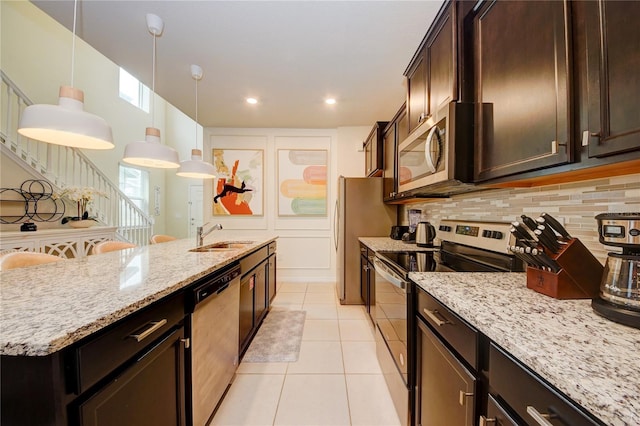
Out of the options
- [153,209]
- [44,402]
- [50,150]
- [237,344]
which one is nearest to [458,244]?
[237,344]

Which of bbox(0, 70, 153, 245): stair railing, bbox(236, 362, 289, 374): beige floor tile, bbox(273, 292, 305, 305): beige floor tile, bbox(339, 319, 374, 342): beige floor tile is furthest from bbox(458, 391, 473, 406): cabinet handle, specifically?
bbox(0, 70, 153, 245): stair railing

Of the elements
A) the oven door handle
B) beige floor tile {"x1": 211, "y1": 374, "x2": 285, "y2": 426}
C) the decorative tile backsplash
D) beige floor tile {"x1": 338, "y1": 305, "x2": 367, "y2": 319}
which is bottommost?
beige floor tile {"x1": 211, "y1": 374, "x2": 285, "y2": 426}

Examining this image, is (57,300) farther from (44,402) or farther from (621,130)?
(621,130)

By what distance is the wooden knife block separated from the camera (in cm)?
87

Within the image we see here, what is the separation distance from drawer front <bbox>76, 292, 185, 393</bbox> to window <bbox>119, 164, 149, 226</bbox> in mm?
5189

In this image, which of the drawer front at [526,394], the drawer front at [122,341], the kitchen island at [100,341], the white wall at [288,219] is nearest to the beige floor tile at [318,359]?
the kitchen island at [100,341]

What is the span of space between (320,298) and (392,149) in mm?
2194

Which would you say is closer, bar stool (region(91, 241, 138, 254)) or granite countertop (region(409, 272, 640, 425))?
granite countertop (region(409, 272, 640, 425))

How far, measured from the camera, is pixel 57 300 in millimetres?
840

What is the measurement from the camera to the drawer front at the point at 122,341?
670 mm

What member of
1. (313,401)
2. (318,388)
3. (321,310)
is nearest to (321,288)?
(321,310)

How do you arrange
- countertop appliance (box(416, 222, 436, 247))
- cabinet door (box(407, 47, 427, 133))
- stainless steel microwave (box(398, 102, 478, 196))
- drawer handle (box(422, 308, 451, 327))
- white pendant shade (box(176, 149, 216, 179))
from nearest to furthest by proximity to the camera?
drawer handle (box(422, 308, 451, 327)) → stainless steel microwave (box(398, 102, 478, 196)) → cabinet door (box(407, 47, 427, 133)) → countertop appliance (box(416, 222, 436, 247)) → white pendant shade (box(176, 149, 216, 179))

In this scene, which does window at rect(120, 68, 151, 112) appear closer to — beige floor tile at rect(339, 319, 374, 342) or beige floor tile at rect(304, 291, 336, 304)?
beige floor tile at rect(304, 291, 336, 304)

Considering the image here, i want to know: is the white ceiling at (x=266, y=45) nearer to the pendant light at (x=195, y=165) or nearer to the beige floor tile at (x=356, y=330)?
the pendant light at (x=195, y=165)
